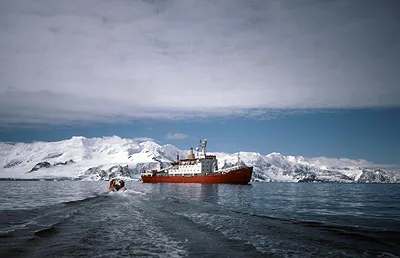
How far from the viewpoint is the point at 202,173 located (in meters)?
140

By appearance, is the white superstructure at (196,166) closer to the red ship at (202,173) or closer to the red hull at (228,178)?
the red ship at (202,173)

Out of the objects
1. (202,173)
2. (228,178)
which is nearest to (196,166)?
(202,173)

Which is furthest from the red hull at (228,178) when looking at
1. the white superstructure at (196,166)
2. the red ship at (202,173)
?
the white superstructure at (196,166)

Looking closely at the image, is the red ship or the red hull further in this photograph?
the red ship

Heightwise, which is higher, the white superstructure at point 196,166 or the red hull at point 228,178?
the white superstructure at point 196,166

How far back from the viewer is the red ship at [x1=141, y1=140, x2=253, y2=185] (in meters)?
124

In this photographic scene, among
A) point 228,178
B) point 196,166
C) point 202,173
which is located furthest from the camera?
point 196,166

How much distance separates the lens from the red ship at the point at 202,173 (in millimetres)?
124250

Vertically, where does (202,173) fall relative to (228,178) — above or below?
above

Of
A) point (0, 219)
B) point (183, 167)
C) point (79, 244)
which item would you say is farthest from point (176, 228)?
point (183, 167)

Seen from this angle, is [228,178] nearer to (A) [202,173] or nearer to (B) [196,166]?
(A) [202,173]

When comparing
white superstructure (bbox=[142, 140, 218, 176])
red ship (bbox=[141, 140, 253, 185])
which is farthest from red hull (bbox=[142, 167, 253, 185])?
white superstructure (bbox=[142, 140, 218, 176])

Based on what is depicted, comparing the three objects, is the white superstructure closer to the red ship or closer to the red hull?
the red ship

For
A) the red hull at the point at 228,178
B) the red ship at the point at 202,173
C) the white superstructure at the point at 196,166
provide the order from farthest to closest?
the white superstructure at the point at 196,166
the red ship at the point at 202,173
the red hull at the point at 228,178
